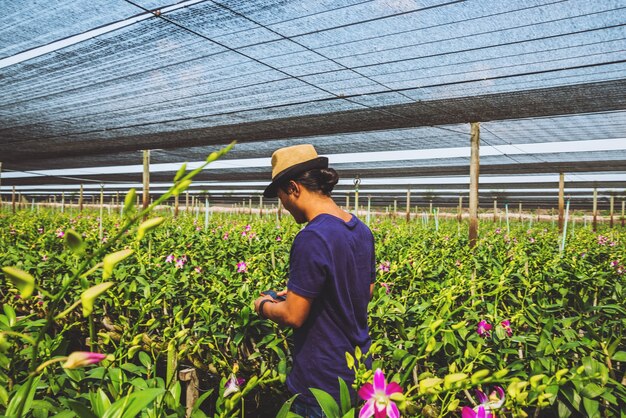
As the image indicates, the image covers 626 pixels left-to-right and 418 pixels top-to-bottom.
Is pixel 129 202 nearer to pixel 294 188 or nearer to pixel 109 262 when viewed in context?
pixel 109 262

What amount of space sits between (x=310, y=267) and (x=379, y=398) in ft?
2.09

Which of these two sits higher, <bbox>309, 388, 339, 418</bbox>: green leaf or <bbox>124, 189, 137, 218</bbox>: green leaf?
<bbox>124, 189, 137, 218</bbox>: green leaf

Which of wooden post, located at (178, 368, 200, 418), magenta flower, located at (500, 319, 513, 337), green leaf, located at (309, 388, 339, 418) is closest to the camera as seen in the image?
green leaf, located at (309, 388, 339, 418)

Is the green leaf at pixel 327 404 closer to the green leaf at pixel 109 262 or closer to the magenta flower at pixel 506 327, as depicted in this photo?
the green leaf at pixel 109 262

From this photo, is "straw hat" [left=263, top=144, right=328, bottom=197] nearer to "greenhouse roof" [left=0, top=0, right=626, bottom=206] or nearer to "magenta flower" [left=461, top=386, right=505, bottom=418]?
"magenta flower" [left=461, top=386, right=505, bottom=418]

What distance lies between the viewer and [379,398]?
32.5 inches

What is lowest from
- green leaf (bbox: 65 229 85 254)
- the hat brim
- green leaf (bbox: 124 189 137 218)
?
green leaf (bbox: 65 229 85 254)

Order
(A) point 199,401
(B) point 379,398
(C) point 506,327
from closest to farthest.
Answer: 1. (B) point 379,398
2. (A) point 199,401
3. (C) point 506,327

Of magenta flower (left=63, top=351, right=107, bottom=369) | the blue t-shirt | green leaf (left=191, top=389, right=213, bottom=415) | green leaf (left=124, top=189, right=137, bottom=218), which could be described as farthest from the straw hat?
magenta flower (left=63, top=351, right=107, bottom=369)

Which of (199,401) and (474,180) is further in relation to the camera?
(474,180)

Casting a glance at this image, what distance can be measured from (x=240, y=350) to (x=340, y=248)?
4.92 ft

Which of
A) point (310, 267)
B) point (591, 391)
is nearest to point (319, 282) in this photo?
point (310, 267)

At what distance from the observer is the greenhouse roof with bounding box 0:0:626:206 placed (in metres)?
3.29

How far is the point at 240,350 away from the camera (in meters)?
2.65
